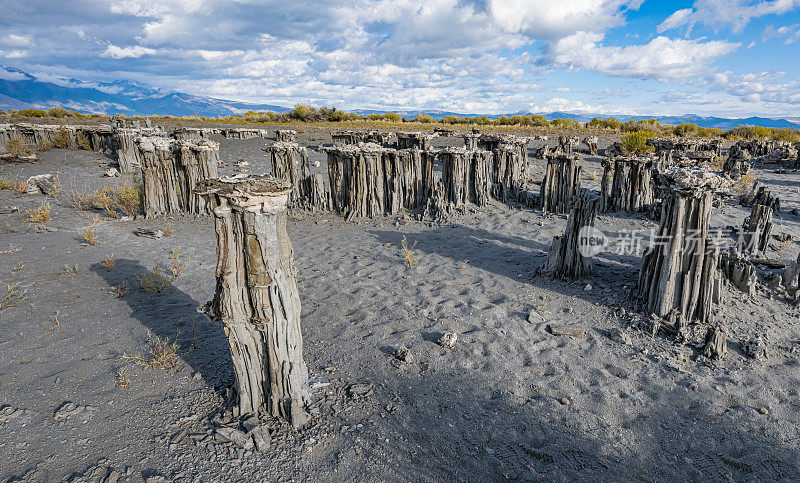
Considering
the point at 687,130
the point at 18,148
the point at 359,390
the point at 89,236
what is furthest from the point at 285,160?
the point at 687,130

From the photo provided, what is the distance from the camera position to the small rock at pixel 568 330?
485 cm

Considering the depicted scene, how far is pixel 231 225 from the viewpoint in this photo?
2.95 meters

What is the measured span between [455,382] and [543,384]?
0.86 metres

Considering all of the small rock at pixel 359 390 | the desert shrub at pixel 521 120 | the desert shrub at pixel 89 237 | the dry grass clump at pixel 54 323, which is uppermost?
the desert shrub at pixel 521 120

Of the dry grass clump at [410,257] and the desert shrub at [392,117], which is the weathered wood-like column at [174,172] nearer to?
the dry grass clump at [410,257]

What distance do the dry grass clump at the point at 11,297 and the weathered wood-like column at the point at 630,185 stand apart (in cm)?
1031

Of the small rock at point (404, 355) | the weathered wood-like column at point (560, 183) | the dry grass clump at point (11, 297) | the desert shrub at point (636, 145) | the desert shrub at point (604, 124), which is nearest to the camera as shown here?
the small rock at point (404, 355)

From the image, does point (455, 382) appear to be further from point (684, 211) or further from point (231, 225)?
point (684, 211)

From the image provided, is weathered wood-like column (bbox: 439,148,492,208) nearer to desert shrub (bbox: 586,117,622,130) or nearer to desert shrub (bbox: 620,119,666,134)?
desert shrub (bbox: 620,119,666,134)

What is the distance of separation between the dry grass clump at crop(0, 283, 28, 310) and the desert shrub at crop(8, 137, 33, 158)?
12970mm

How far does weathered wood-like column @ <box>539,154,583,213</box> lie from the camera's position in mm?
9422

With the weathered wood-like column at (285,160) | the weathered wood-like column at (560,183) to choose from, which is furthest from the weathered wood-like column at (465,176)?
the weathered wood-like column at (285,160)

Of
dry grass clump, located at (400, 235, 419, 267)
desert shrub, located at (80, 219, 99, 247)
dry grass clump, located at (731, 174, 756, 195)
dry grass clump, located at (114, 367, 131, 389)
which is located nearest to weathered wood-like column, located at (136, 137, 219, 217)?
desert shrub, located at (80, 219, 99, 247)

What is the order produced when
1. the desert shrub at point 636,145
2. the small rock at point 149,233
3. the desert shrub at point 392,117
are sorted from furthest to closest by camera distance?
the desert shrub at point 392,117
the desert shrub at point 636,145
the small rock at point 149,233
